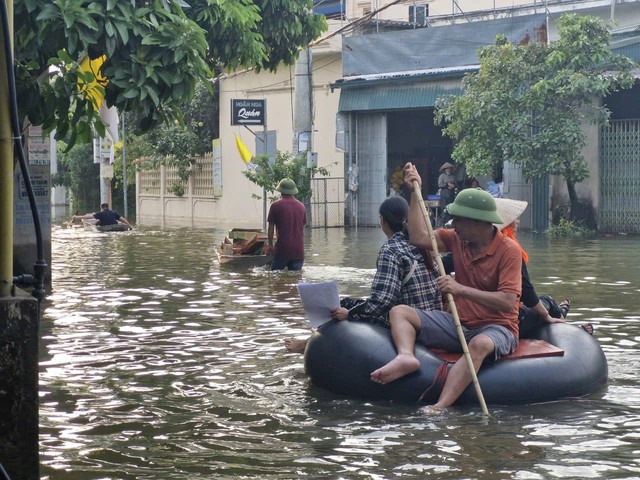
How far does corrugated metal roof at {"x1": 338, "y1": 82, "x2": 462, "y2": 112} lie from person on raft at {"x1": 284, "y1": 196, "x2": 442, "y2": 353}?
64.6 ft

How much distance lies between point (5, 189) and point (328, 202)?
26.0 meters

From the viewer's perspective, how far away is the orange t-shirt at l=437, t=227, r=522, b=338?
7.46m

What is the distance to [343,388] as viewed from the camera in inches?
307

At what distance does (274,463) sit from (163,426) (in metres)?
1.13

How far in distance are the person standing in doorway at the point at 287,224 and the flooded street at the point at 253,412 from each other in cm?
202

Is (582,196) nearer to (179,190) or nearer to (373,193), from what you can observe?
(373,193)

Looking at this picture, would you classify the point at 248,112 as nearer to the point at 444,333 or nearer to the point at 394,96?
the point at 394,96

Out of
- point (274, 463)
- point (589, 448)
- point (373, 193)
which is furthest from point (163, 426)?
point (373, 193)

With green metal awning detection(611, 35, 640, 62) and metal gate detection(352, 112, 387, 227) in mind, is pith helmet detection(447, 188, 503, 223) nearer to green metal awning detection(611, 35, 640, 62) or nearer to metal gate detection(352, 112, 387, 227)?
green metal awning detection(611, 35, 640, 62)

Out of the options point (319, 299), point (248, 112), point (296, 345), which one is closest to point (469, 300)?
point (319, 299)

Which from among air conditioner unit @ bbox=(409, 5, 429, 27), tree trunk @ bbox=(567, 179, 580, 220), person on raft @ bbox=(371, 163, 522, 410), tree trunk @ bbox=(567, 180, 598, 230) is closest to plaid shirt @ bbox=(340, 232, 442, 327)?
person on raft @ bbox=(371, 163, 522, 410)

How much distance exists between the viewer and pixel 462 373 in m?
7.31

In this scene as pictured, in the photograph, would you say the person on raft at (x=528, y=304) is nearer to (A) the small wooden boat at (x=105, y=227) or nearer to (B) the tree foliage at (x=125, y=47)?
(B) the tree foliage at (x=125, y=47)

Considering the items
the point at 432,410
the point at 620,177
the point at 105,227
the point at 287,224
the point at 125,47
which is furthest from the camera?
the point at 105,227
